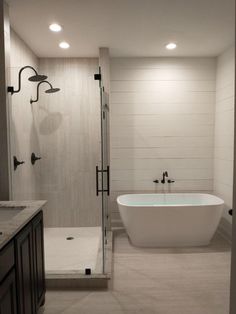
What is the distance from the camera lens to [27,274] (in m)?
1.73

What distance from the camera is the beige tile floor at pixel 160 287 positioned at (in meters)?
2.20

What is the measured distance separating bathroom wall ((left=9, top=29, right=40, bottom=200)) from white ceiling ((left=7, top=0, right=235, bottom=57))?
189mm

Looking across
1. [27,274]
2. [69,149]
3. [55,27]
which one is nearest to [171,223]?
[69,149]

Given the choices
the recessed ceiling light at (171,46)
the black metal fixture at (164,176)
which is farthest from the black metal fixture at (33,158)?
the recessed ceiling light at (171,46)

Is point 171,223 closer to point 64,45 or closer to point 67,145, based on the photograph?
point 67,145

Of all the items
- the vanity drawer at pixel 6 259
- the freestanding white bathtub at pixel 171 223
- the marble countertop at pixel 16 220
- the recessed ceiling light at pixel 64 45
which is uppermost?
the recessed ceiling light at pixel 64 45

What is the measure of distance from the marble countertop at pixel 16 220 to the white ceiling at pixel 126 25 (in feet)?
6.26

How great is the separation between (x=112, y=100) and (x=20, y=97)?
4.87 feet

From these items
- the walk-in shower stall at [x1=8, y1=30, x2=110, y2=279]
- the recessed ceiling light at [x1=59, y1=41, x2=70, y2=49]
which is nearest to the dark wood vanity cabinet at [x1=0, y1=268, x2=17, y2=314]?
the walk-in shower stall at [x1=8, y1=30, x2=110, y2=279]

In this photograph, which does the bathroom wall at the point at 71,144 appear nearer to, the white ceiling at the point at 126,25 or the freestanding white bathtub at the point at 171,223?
the white ceiling at the point at 126,25

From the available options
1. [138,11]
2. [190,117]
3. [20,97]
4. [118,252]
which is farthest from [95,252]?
[138,11]

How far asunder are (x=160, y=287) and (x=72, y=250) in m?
1.31

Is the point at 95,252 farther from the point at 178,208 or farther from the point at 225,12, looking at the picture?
the point at 225,12

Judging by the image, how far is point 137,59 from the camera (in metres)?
4.03
